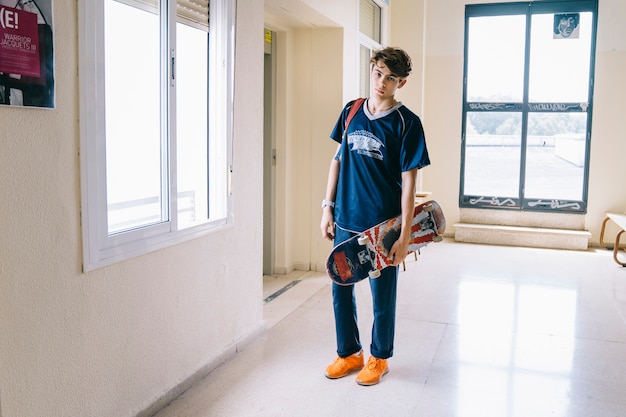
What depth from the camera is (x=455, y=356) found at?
3488mm

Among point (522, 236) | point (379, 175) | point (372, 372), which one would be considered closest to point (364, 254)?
point (379, 175)

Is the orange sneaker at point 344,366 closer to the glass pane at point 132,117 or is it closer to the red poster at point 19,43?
the glass pane at point 132,117

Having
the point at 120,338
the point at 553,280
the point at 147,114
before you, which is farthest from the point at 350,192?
the point at 553,280

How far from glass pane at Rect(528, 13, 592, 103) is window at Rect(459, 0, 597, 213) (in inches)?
0.4

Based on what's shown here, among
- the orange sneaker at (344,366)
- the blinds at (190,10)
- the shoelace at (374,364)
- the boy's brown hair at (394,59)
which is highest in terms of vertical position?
the blinds at (190,10)

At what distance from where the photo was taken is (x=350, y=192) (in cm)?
292

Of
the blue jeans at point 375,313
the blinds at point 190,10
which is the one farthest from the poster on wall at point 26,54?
the blue jeans at point 375,313

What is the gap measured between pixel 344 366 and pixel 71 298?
1.53 m

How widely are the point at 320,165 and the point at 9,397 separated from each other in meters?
3.83

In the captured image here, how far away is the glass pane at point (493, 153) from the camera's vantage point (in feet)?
25.1

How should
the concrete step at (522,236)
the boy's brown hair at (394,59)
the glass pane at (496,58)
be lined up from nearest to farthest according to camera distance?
the boy's brown hair at (394,59)
the concrete step at (522,236)
the glass pane at (496,58)

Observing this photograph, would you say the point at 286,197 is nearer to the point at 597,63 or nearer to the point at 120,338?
the point at 120,338

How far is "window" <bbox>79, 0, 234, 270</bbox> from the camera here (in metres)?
2.22

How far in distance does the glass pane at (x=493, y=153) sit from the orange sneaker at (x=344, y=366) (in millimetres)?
5107
